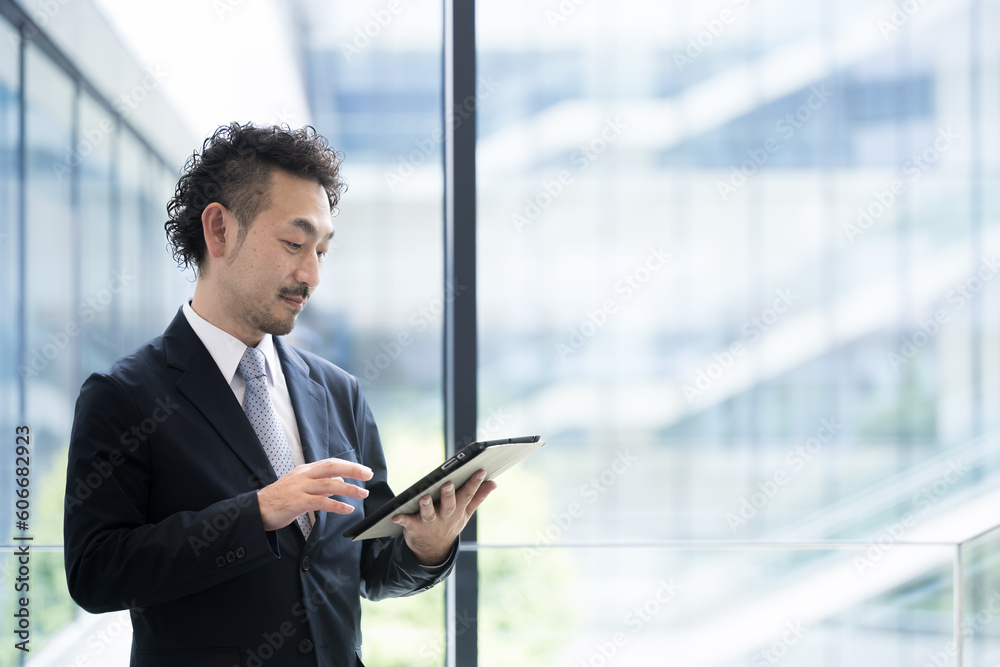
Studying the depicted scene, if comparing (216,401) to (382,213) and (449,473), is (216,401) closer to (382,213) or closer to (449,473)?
(449,473)

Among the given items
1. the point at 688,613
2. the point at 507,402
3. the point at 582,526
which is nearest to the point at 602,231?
the point at 507,402

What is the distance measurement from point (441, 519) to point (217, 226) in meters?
0.61

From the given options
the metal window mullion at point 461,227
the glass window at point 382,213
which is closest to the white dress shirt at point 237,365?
the metal window mullion at point 461,227

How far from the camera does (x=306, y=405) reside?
4.09 ft

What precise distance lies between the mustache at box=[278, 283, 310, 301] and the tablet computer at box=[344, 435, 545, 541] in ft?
1.23

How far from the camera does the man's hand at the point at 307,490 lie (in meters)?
0.98

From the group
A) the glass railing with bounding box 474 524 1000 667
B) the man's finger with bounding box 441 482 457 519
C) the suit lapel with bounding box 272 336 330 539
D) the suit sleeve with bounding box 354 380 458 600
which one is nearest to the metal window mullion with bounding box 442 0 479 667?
the glass railing with bounding box 474 524 1000 667

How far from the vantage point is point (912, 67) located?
677 centimetres

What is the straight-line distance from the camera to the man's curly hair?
3.91 feet

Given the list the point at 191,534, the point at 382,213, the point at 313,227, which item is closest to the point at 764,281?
the point at 382,213

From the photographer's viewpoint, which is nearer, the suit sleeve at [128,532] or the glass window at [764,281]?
the suit sleeve at [128,532]

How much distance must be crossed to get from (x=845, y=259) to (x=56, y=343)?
21.6ft

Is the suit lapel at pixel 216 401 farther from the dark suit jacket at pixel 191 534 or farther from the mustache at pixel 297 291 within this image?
the mustache at pixel 297 291

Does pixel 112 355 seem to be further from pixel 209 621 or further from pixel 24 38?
pixel 209 621
